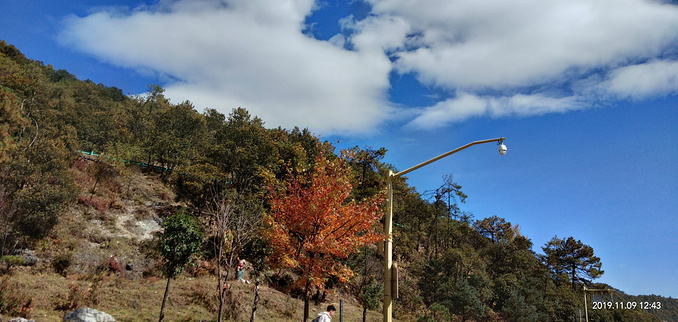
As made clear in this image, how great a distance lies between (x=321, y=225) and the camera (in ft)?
48.8

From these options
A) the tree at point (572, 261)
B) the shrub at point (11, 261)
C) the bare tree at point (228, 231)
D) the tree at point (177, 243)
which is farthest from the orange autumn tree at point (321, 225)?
the tree at point (572, 261)

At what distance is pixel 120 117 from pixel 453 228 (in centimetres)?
5267

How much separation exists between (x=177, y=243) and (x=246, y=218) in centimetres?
310

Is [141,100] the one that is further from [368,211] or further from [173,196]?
[368,211]

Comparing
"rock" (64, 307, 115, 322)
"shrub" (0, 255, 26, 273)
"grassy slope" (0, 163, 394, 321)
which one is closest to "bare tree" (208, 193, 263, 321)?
"grassy slope" (0, 163, 394, 321)

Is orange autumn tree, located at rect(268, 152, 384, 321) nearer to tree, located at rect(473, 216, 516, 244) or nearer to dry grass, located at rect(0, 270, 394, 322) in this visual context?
dry grass, located at rect(0, 270, 394, 322)

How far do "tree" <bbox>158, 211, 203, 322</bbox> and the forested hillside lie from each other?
56 mm

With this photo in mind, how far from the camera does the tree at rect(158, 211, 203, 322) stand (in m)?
16.5

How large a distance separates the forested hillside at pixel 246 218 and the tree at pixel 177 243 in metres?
0.06

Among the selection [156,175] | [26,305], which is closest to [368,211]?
[26,305]

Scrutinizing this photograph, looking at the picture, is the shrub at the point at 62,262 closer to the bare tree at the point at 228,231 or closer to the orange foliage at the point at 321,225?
the bare tree at the point at 228,231

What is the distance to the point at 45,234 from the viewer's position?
24.5m

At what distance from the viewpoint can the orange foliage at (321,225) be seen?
48.0 feet

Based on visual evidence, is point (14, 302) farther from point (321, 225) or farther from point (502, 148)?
point (502, 148)
